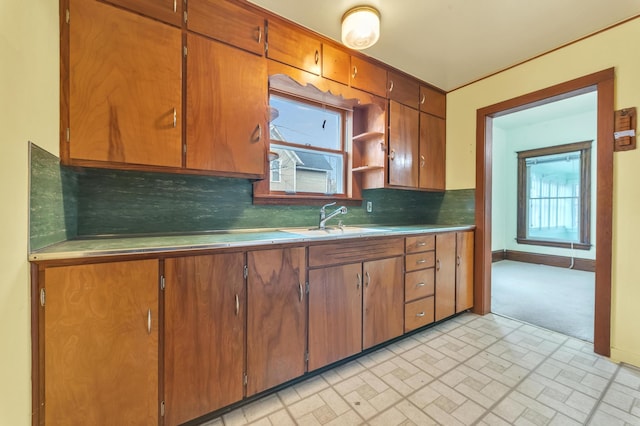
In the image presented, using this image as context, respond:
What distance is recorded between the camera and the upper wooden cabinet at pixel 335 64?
2059 millimetres

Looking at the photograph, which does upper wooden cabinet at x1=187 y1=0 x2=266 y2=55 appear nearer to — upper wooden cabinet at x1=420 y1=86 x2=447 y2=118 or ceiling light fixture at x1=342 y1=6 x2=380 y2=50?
ceiling light fixture at x1=342 y1=6 x2=380 y2=50

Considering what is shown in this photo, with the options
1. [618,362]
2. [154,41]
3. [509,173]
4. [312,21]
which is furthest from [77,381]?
[509,173]

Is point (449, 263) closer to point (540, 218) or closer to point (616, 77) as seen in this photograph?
point (616, 77)

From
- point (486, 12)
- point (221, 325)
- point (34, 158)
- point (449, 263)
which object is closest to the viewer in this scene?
point (34, 158)

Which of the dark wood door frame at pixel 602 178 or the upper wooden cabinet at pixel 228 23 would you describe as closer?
the upper wooden cabinet at pixel 228 23

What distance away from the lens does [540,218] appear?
16.5 ft

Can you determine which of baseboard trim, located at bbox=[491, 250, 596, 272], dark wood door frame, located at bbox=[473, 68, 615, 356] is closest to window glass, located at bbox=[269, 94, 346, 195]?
dark wood door frame, located at bbox=[473, 68, 615, 356]

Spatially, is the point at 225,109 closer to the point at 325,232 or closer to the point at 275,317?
the point at 325,232

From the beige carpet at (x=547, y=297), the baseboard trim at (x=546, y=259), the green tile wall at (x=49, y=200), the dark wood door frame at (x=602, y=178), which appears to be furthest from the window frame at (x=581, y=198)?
the green tile wall at (x=49, y=200)

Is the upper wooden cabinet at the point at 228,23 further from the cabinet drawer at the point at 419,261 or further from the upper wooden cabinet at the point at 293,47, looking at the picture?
the cabinet drawer at the point at 419,261

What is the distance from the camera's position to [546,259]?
15.6 ft

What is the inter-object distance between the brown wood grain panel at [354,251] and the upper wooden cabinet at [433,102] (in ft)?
5.28

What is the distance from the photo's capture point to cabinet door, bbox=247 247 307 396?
1429 millimetres

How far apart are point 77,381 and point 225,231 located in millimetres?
1055
